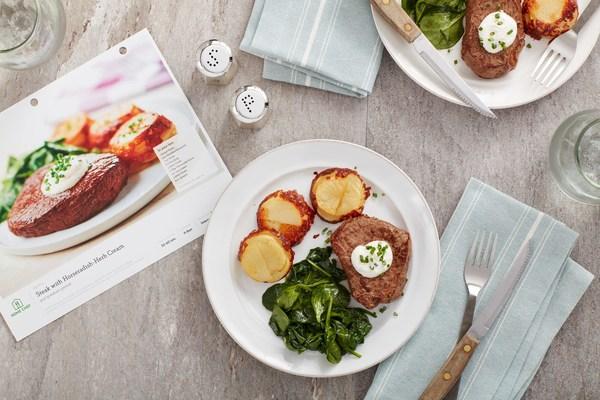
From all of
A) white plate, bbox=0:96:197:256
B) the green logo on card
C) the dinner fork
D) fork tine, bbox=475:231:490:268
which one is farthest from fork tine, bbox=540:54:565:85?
the green logo on card

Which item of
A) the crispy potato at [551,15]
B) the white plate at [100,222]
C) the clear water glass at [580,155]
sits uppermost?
the crispy potato at [551,15]

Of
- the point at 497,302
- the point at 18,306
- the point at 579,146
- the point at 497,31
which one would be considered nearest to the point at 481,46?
the point at 497,31

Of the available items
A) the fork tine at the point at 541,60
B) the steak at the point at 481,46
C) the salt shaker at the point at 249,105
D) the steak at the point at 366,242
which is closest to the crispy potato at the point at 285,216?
the steak at the point at 366,242

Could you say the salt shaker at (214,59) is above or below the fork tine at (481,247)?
above

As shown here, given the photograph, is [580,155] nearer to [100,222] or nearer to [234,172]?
[234,172]

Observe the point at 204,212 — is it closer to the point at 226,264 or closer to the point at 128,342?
the point at 226,264

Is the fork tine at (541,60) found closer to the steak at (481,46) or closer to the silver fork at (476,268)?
the steak at (481,46)

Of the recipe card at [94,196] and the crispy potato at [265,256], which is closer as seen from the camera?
the crispy potato at [265,256]
